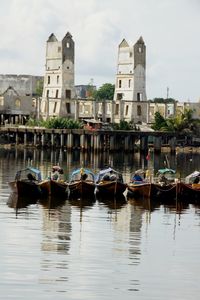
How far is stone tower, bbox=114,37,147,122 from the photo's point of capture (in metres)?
144

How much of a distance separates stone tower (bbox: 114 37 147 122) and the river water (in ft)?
276

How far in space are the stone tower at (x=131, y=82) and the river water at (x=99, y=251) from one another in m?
84.1

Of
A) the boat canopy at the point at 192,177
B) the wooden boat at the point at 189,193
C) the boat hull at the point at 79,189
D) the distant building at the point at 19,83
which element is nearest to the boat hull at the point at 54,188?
the boat hull at the point at 79,189

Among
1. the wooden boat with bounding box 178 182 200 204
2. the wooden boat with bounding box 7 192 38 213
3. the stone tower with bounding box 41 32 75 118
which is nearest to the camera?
the wooden boat with bounding box 7 192 38 213

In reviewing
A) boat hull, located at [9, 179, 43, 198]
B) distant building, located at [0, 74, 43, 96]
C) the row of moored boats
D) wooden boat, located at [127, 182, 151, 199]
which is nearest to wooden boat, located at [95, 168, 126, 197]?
the row of moored boats

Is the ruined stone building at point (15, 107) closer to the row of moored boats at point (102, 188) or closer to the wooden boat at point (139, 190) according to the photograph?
the row of moored boats at point (102, 188)

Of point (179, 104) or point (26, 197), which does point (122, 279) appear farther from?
point (179, 104)

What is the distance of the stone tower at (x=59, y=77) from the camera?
5664 inches

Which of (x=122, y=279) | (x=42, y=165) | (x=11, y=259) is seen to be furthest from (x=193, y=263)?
(x=42, y=165)

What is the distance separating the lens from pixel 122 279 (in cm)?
3381

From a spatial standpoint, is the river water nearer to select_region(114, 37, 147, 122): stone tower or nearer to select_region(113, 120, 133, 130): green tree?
select_region(113, 120, 133, 130): green tree

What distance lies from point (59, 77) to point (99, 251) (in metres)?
107

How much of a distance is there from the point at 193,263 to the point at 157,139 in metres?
97.3

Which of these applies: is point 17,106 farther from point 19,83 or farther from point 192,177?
point 192,177
